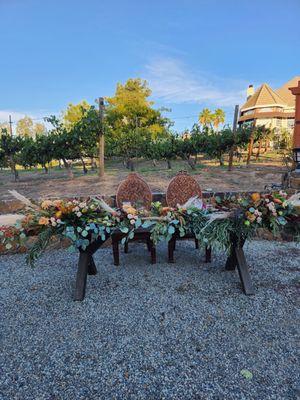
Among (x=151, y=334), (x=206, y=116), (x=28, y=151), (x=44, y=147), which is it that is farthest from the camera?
(x=206, y=116)

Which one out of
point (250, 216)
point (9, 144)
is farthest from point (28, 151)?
point (250, 216)

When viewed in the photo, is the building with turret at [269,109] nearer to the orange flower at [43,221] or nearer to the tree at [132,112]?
the tree at [132,112]

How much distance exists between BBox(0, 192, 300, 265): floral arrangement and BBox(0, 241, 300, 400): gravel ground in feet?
1.59

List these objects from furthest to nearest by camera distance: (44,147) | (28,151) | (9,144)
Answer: (9,144) → (28,151) → (44,147)

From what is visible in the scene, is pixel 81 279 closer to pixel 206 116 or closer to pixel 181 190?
pixel 181 190

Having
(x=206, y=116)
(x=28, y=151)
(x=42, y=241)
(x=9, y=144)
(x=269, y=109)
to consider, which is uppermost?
(x=206, y=116)

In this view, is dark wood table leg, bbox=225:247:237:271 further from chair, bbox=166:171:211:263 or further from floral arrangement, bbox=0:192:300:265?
chair, bbox=166:171:211:263

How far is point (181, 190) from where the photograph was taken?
3191 millimetres

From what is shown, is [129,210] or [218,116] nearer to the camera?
[129,210]

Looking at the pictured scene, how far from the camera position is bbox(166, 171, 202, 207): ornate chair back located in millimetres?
3180

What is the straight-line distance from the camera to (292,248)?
3.24 meters

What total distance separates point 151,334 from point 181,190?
180 cm

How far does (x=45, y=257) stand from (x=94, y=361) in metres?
1.93

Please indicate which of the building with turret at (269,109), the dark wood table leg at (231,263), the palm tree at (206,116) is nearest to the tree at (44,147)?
the dark wood table leg at (231,263)
